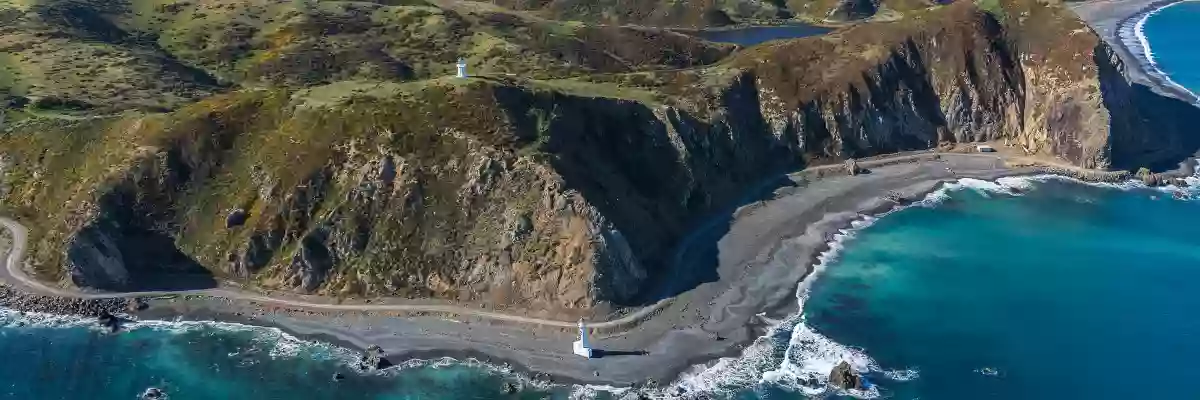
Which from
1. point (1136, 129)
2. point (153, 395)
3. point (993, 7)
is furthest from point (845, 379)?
point (993, 7)

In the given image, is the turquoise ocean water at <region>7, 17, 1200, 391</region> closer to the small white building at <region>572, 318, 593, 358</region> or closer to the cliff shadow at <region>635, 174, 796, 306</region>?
the small white building at <region>572, 318, 593, 358</region>

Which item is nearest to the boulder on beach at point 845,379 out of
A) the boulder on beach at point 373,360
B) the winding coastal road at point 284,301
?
the winding coastal road at point 284,301

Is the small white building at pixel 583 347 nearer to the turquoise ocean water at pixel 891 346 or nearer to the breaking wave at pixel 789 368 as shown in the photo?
the turquoise ocean water at pixel 891 346

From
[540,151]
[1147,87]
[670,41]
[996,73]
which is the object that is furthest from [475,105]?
[1147,87]

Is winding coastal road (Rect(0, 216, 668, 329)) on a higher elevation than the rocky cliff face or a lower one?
lower

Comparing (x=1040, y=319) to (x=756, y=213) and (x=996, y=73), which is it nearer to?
(x=756, y=213)

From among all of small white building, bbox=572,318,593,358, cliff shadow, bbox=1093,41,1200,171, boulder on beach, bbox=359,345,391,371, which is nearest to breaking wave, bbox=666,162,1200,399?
small white building, bbox=572,318,593,358

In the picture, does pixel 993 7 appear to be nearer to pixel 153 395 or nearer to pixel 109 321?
pixel 153 395
